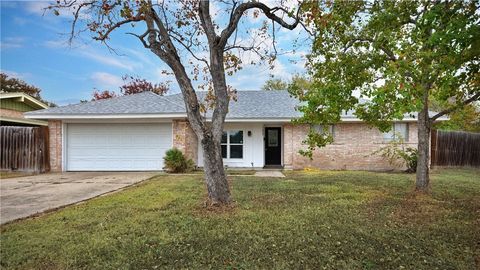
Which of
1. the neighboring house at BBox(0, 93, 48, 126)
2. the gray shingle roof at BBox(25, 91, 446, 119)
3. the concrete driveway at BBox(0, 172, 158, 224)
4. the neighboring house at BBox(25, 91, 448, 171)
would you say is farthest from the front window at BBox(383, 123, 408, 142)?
the neighboring house at BBox(0, 93, 48, 126)

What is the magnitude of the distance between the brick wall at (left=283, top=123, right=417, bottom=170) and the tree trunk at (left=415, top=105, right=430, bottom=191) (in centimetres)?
696

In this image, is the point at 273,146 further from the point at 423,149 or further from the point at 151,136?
the point at 423,149

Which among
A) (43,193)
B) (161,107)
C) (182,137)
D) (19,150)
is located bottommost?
(43,193)

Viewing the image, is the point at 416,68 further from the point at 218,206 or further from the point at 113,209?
the point at 113,209

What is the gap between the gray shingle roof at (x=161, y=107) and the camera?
45.6 ft

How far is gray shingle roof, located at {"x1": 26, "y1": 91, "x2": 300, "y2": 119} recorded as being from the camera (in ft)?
45.6

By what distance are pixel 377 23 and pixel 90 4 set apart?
20.9 feet

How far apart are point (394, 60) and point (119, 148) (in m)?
12.4

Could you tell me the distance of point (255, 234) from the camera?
4.80 meters

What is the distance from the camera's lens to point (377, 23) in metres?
6.87

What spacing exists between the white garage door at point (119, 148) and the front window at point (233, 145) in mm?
3133

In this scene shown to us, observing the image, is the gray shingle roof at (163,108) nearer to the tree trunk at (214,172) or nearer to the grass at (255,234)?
the grass at (255,234)

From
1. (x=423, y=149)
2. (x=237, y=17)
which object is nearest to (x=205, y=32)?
(x=237, y=17)

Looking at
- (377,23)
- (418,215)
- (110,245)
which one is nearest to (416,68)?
(377,23)
